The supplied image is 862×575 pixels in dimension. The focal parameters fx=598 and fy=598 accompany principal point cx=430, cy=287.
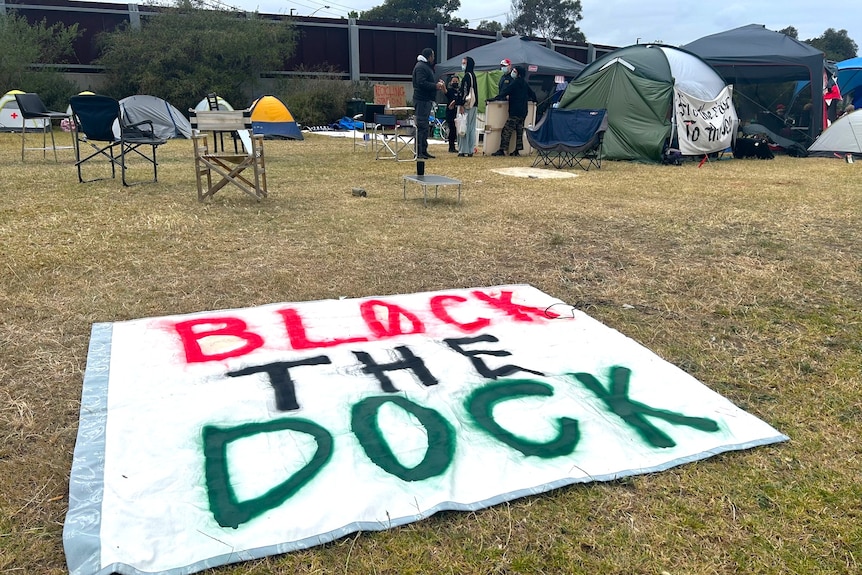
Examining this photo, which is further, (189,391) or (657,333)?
(657,333)

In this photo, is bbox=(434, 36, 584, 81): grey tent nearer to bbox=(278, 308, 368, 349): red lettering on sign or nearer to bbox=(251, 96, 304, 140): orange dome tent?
bbox=(251, 96, 304, 140): orange dome tent

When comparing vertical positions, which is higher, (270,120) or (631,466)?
(270,120)

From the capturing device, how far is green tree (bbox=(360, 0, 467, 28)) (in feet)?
137

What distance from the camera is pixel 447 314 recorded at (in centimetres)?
285

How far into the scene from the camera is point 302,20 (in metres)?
21.2

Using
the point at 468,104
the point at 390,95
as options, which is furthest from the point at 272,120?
the point at 390,95

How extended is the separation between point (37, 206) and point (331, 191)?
8.61 feet

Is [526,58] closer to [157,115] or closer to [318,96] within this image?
[318,96]

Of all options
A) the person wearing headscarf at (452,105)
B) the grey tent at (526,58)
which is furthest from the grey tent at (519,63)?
the person wearing headscarf at (452,105)

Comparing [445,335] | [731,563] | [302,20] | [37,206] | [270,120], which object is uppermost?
[302,20]

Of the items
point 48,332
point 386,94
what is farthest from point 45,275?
point 386,94

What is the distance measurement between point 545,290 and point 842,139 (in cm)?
1051

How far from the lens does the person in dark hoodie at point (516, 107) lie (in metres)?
9.84

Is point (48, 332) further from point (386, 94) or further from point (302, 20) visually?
point (302, 20)
